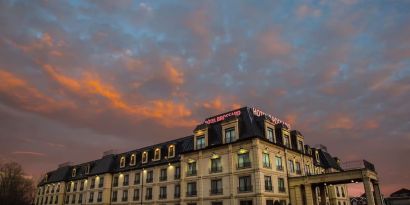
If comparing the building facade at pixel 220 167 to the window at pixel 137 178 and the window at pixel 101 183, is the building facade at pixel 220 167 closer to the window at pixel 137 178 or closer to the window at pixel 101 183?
the window at pixel 101 183

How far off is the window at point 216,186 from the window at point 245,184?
3.58 meters

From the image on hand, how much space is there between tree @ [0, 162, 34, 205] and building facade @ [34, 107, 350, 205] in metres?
34.3

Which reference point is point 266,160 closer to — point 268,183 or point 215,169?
point 268,183

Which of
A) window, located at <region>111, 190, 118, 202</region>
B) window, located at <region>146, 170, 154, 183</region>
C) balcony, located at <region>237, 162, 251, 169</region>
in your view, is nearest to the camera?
balcony, located at <region>237, 162, 251, 169</region>

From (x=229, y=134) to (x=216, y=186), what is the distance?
8.17 metres

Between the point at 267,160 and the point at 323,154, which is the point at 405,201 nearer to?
the point at 323,154

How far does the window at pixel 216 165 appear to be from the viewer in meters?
45.4

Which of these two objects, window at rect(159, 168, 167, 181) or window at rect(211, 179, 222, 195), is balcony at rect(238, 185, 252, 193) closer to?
window at rect(211, 179, 222, 195)

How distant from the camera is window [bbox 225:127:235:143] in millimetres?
45322

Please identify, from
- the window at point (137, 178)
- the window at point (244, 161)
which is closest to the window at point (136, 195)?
the window at point (137, 178)

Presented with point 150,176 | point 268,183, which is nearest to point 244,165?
point 268,183

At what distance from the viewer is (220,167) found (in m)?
45.2

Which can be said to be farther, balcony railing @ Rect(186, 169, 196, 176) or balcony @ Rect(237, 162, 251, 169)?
balcony railing @ Rect(186, 169, 196, 176)

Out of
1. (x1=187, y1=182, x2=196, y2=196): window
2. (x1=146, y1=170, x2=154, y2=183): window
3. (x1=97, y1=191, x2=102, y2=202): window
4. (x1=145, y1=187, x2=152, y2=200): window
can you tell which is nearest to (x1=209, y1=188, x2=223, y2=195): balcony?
(x1=187, y1=182, x2=196, y2=196): window
